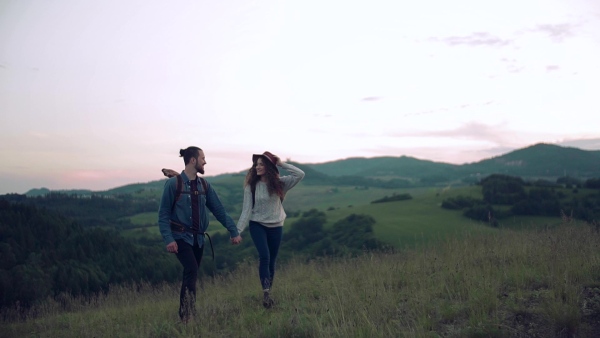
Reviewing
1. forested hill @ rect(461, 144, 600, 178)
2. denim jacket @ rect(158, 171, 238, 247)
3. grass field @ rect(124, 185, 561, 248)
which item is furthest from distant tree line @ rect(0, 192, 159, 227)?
forested hill @ rect(461, 144, 600, 178)

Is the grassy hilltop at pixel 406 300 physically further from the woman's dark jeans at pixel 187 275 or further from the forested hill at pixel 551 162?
the forested hill at pixel 551 162

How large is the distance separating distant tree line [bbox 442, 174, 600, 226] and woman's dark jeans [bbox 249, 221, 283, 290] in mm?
63092

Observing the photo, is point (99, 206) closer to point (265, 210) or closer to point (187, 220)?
point (265, 210)

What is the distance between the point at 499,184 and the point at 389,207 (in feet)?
67.9

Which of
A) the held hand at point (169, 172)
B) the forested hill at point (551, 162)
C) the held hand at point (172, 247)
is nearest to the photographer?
the held hand at point (172, 247)

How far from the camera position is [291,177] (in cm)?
711

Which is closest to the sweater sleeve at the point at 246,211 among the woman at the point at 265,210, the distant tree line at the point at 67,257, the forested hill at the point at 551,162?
the woman at the point at 265,210

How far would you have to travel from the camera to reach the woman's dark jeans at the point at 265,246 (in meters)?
6.57

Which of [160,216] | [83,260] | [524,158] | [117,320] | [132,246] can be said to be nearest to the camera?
[160,216]

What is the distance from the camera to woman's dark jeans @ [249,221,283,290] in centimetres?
657

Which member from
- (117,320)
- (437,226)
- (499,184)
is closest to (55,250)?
(117,320)

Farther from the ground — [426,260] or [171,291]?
[426,260]

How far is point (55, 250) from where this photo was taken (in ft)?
133

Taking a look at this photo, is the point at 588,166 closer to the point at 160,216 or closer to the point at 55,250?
the point at 55,250
